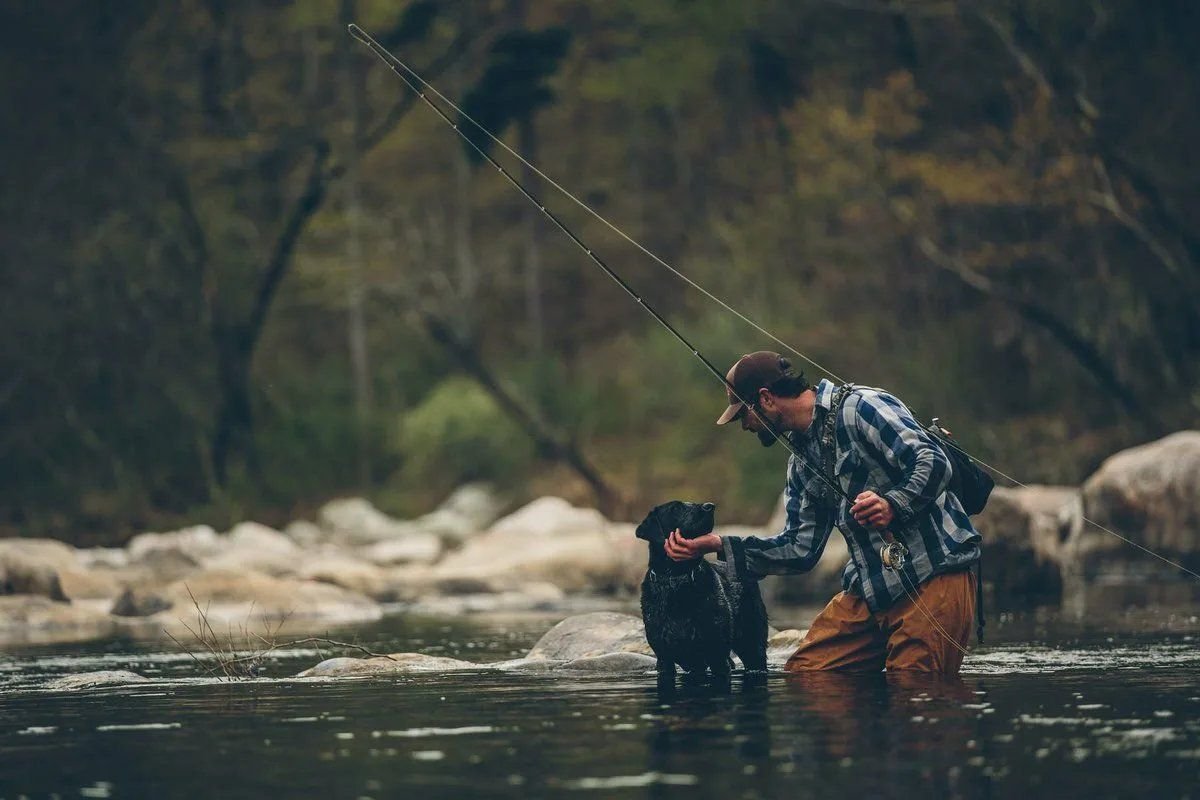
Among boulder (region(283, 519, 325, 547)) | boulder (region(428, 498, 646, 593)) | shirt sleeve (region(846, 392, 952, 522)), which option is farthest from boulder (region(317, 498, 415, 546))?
shirt sleeve (region(846, 392, 952, 522))

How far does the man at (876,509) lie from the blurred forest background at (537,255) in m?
15.3

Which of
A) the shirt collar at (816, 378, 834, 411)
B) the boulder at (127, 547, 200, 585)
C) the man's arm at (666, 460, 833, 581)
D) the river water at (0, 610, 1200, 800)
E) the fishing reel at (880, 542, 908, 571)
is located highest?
the boulder at (127, 547, 200, 585)

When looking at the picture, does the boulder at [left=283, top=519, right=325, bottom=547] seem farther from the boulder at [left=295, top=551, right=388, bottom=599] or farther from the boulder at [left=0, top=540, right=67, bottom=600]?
the boulder at [left=0, top=540, right=67, bottom=600]

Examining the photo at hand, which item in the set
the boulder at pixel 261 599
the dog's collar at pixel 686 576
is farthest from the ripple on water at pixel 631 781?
the boulder at pixel 261 599

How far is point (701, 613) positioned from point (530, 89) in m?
20.2

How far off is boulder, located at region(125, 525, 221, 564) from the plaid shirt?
47.6ft

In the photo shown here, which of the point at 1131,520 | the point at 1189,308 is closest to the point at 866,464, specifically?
the point at 1131,520

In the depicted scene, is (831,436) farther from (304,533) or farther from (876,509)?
(304,533)

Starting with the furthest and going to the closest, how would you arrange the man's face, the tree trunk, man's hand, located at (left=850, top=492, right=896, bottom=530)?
the tree trunk < the man's face < man's hand, located at (left=850, top=492, right=896, bottom=530)

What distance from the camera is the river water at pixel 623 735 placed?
665 cm

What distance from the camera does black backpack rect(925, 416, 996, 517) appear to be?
9094mm

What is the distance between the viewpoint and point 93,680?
1108 cm

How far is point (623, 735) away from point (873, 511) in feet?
4.88

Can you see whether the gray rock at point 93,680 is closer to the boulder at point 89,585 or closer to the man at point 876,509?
the man at point 876,509
